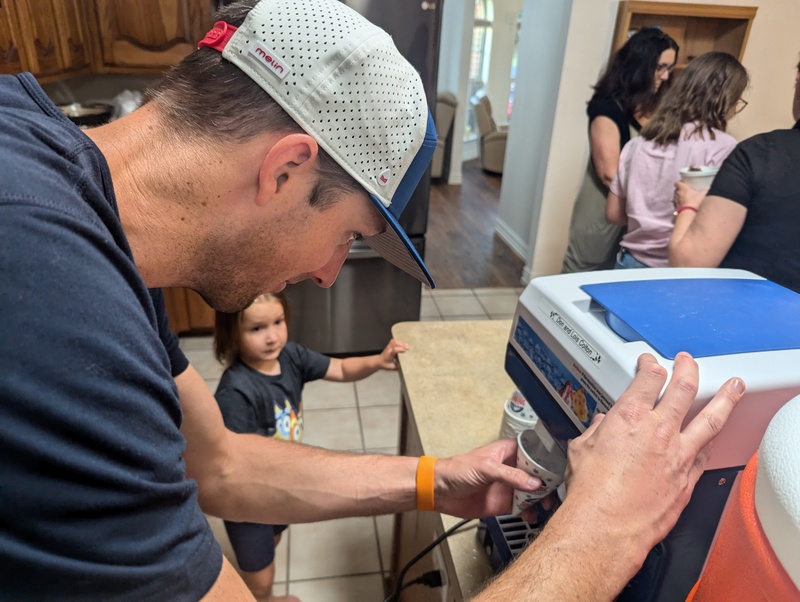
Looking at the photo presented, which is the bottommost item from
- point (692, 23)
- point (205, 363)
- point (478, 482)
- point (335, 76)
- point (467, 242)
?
point (467, 242)

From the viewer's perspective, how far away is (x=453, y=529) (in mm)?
885

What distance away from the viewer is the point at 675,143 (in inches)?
77.0

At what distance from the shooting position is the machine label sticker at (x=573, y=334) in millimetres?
665

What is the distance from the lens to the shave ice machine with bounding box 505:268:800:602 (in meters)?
0.61

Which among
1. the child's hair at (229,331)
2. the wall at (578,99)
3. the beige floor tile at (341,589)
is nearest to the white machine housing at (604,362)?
the child's hair at (229,331)

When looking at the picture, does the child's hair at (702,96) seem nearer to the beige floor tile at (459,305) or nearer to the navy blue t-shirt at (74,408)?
the beige floor tile at (459,305)

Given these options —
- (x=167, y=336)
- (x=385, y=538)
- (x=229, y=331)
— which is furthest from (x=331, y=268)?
(x=385, y=538)

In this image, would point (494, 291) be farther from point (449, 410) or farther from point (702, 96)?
point (449, 410)

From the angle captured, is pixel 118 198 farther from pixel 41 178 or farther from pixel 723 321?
pixel 723 321

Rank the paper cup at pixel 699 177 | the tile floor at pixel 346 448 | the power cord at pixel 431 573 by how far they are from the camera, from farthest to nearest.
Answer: the tile floor at pixel 346 448 < the paper cup at pixel 699 177 < the power cord at pixel 431 573

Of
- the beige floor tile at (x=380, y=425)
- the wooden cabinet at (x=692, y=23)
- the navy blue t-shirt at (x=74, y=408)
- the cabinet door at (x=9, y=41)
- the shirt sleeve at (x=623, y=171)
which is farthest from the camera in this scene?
the wooden cabinet at (x=692, y=23)

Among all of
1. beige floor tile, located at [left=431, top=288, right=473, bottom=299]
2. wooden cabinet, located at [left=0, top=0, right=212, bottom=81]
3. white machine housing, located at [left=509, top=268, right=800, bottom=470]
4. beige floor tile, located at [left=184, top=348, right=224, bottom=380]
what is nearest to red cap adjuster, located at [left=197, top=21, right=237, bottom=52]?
white machine housing, located at [left=509, top=268, right=800, bottom=470]

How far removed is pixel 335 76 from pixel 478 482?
59 cm

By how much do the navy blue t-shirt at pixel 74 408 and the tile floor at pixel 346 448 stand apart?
4.30 feet
